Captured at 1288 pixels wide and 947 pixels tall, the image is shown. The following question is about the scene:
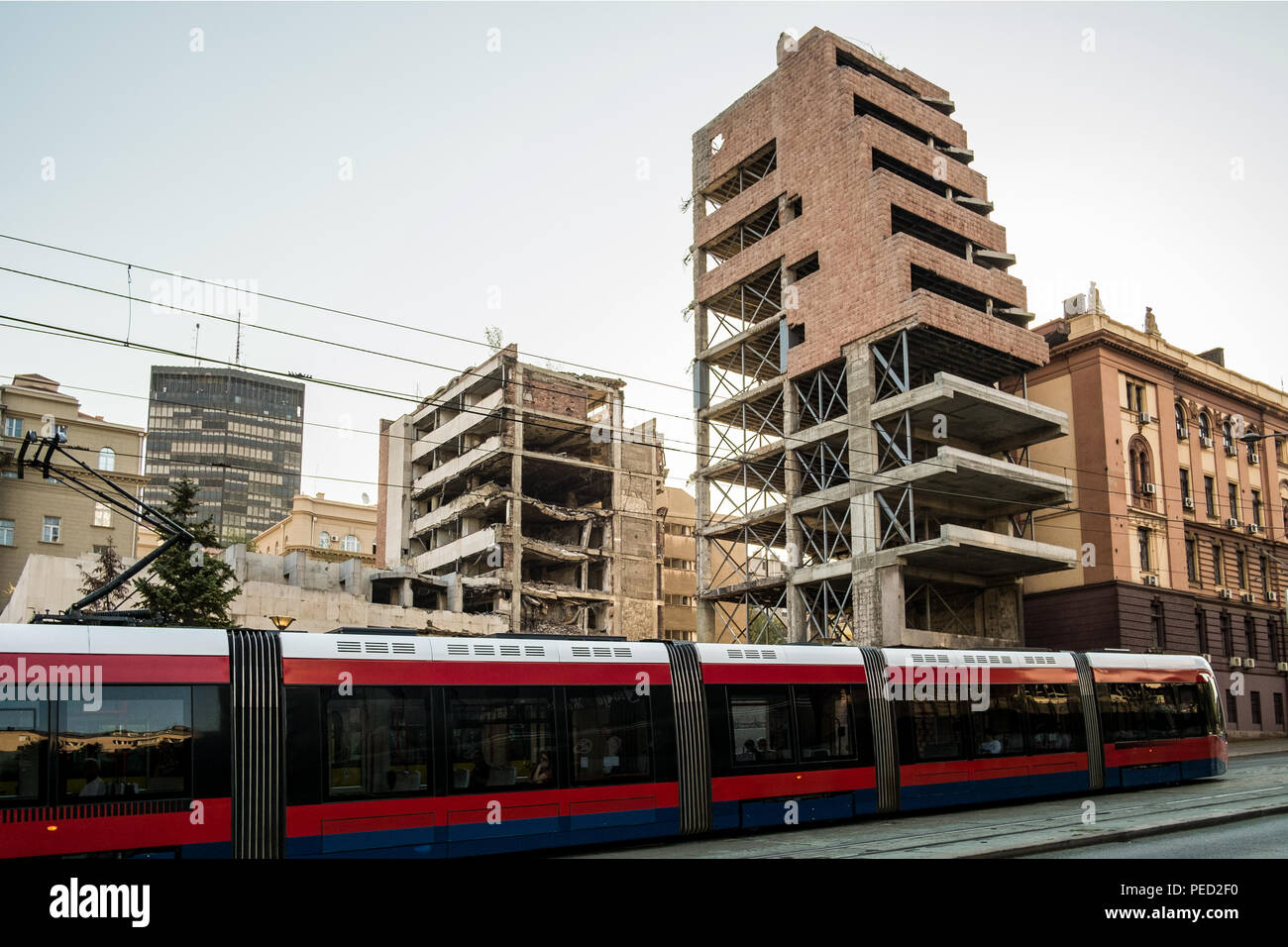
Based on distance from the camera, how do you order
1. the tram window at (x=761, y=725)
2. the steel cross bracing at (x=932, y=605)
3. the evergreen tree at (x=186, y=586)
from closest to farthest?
the tram window at (x=761, y=725), the evergreen tree at (x=186, y=586), the steel cross bracing at (x=932, y=605)

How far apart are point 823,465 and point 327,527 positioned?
63.6 m

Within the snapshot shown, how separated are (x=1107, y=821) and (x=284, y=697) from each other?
12787 millimetres

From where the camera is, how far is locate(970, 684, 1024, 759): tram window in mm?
21672

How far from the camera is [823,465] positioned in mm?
53406

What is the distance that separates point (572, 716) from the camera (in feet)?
54.6

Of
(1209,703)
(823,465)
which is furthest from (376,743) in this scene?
(823,465)

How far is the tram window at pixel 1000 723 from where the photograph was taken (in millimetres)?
Result: 21672

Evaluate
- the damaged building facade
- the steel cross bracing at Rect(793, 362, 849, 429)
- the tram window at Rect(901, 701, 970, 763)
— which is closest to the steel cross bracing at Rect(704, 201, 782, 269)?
the damaged building facade

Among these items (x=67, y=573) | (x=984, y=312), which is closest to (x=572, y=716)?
(x=67, y=573)

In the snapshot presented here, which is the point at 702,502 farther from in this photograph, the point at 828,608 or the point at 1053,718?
the point at 1053,718

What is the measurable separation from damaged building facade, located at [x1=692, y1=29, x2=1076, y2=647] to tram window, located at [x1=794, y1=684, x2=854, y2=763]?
2752cm

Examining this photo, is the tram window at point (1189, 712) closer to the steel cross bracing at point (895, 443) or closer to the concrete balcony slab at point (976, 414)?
the concrete balcony slab at point (976, 414)

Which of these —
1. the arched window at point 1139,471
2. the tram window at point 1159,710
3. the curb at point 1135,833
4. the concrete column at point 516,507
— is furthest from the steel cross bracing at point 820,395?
the curb at point 1135,833

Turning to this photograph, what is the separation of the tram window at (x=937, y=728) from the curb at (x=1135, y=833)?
4.71 metres
